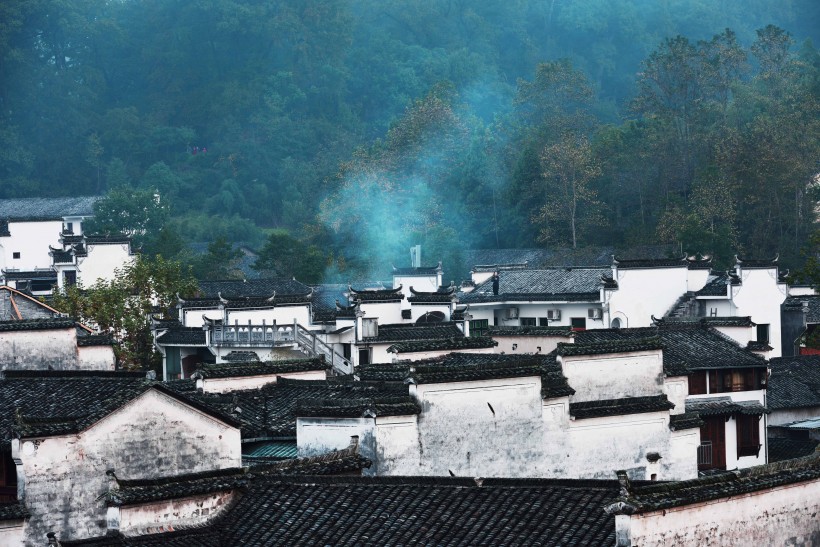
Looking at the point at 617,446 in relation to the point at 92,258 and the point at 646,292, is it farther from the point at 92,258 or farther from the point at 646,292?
the point at 92,258

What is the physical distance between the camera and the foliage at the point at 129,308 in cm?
4675

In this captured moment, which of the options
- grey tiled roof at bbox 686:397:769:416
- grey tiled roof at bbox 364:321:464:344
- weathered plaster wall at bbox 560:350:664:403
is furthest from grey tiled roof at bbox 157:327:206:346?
weathered plaster wall at bbox 560:350:664:403

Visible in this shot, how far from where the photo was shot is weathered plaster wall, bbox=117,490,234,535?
17703 mm

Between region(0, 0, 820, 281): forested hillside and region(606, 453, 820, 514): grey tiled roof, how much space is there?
51.6m

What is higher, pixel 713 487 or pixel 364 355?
pixel 364 355

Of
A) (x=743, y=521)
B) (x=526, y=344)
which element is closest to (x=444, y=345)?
(x=526, y=344)

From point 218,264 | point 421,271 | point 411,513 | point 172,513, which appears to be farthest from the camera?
point 218,264

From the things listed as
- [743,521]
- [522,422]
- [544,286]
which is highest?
[544,286]

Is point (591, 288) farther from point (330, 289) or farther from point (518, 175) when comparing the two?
point (518, 175)

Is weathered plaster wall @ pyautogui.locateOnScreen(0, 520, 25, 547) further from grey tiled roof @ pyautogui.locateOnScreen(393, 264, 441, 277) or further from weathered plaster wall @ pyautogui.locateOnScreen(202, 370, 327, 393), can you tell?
grey tiled roof @ pyautogui.locateOnScreen(393, 264, 441, 277)

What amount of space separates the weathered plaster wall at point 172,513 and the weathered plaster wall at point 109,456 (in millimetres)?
2701

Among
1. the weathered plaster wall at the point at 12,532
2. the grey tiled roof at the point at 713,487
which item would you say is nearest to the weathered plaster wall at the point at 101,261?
the weathered plaster wall at the point at 12,532

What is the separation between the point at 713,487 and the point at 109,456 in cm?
882

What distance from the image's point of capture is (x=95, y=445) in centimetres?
2053
